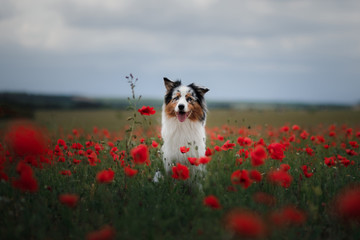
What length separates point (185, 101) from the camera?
15.0 ft

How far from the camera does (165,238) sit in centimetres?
270

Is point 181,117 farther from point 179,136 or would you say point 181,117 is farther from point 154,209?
point 154,209

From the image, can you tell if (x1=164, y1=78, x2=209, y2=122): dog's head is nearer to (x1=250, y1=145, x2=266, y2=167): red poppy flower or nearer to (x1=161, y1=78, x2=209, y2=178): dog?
(x1=161, y1=78, x2=209, y2=178): dog

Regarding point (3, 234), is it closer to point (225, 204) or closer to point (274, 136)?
point (225, 204)

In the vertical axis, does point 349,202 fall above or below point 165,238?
above

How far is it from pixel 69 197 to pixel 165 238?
1152 mm

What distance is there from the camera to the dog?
14.8 feet

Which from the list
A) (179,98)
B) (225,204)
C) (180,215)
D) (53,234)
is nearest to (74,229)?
(53,234)

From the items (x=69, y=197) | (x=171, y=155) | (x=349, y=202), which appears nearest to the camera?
(x=349, y=202)

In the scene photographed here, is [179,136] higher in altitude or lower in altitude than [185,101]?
lower

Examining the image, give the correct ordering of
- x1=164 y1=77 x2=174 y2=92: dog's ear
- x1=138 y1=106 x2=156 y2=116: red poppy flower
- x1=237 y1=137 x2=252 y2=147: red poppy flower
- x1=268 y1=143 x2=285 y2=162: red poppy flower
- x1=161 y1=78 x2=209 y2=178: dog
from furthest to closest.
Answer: x1=164 y1=77 x2=174 y2=92: dog's ear → x1=161 y1=78 x2=209 y2=178: dog → x1=138 y1=106 x2=156 y2=116: red poppy flower → x1=237 y1=137 x2=252 y2=147: red poppy flower → x1=268 y1=143 x2=285 y2=162: red poppy flower

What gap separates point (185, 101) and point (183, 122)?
0.42 meters

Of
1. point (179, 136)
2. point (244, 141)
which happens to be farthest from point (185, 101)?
point (244, 141)

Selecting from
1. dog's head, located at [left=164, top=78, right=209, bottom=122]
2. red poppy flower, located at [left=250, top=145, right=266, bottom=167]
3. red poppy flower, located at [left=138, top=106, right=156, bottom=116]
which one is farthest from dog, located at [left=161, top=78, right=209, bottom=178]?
red poppy flower, located at [left=250, top=145, right=266, bottom=167]
